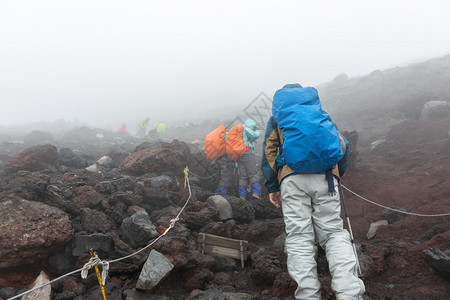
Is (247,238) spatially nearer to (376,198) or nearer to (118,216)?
(118,216)

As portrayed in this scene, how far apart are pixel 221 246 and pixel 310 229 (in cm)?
193

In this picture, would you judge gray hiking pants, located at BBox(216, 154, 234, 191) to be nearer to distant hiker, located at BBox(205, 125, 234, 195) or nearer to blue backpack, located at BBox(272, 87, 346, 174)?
distant hiker, located at BBox(205, 125, 234, 195)

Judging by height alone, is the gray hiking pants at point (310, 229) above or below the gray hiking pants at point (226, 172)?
above

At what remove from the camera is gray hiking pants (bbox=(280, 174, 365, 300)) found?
101 inches

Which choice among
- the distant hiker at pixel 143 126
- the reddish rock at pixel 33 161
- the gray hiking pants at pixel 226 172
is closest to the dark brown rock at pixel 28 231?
the reddish rock at pixel 33 161

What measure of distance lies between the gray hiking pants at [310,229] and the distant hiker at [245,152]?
407cm

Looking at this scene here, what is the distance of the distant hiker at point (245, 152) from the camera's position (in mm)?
6965

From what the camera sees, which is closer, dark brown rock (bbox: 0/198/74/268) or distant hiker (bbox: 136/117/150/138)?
dark brown rock (bbox: 0/198/74/268)

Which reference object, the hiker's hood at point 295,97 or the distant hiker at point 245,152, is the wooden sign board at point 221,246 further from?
the distant hiker at point 245,152

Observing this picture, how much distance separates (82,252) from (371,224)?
5120mm

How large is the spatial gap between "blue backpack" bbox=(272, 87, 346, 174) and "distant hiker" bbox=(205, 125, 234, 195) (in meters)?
4.31

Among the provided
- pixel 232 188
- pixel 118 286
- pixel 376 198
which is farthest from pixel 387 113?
pixel 118 286

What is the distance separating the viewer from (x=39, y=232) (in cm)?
359

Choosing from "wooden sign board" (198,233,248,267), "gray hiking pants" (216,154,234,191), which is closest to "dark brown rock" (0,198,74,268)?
"wooden sign board" (198,233,248,267)
